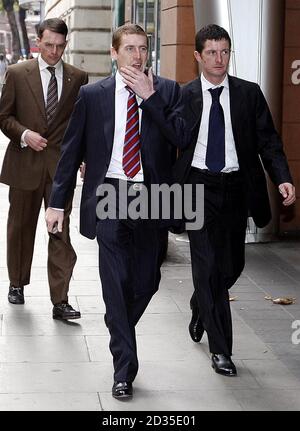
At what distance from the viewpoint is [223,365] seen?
20.9 feet

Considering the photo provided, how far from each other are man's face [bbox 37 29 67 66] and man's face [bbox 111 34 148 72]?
190 centimetres

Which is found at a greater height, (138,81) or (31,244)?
(138,81)

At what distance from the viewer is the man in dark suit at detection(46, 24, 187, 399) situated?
5918 mm

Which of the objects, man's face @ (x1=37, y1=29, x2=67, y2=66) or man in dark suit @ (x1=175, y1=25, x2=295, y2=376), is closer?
man in dark suit @ (x1=175, y1=25, x2=295, y2=376)

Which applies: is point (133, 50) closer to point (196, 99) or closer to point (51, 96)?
point (196, 99)

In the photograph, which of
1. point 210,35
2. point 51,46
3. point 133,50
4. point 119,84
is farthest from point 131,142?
point 51,46

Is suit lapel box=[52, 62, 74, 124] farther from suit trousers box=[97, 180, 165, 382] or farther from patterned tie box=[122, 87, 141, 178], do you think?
suit trousers box=[97, 180, 165, 382]

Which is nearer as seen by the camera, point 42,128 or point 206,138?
point 206,138

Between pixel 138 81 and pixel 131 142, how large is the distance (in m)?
0.40

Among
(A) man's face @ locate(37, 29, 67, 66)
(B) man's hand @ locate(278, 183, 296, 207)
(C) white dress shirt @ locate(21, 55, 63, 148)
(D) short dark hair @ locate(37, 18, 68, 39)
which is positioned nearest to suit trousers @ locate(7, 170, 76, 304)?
(C) white dress shirt @ locate(21, 55, 63, 148)

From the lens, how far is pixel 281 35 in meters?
11.2
